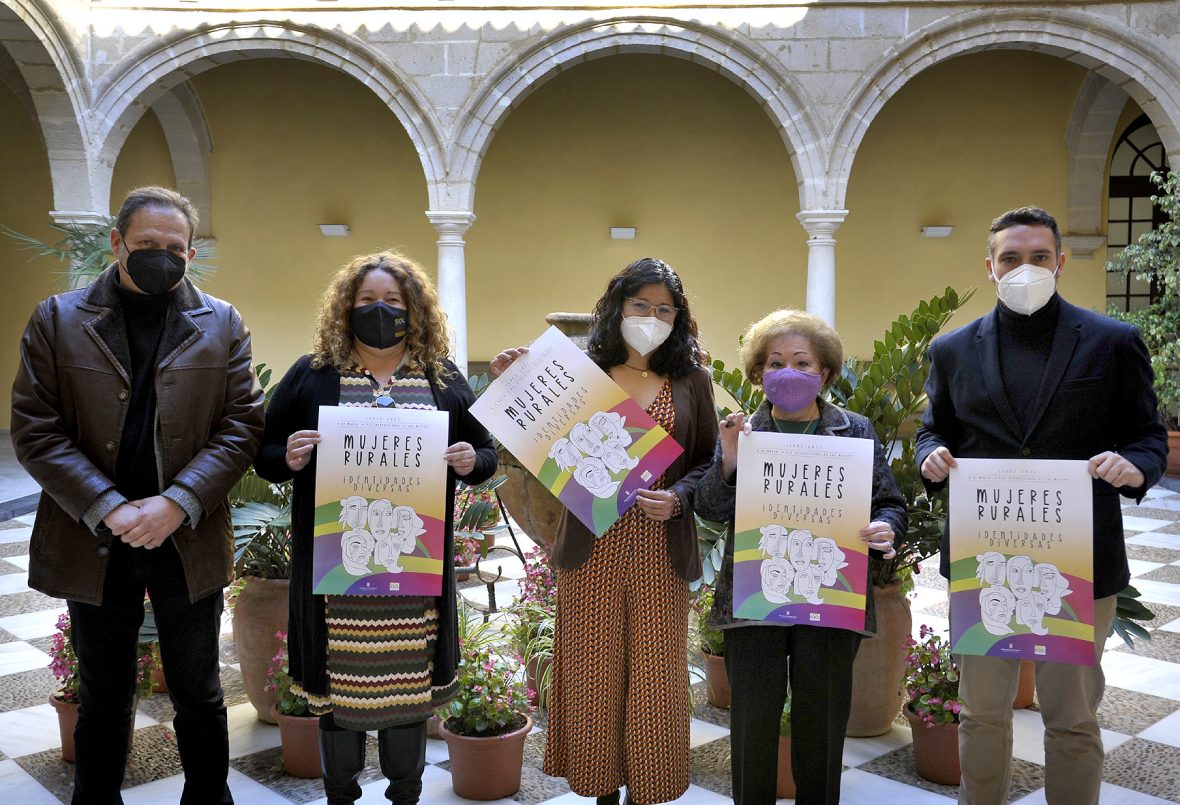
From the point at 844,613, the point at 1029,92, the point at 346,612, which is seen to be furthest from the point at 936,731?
the point at 1029,92

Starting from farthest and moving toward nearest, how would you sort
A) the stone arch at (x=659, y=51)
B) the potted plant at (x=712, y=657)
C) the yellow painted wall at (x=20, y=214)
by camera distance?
the yellow painted wall at (x=20, y=214)
the stone arch at (x=659, y=51)
the potted plant at (x=712, y=657)

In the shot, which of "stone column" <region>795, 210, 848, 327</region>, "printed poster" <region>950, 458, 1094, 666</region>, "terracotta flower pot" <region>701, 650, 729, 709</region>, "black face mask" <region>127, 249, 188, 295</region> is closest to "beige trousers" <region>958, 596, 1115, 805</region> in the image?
"printed poster" <region>950, 458, 1094, 666</region>

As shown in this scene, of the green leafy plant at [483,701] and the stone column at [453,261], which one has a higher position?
the stone column at [453,261]

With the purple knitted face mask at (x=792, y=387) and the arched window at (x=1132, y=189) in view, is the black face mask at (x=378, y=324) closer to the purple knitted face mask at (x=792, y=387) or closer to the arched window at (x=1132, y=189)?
the purple knitted face mask at (x=792, y=387)

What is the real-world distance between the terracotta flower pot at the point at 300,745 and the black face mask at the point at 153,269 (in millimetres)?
1383

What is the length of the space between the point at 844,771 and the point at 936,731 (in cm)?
31

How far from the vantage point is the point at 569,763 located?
7.92 feet

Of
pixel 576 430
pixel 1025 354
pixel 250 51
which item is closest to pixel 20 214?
pixel 250 51

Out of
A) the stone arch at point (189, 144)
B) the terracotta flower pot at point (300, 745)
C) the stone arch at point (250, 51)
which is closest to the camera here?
the terracotta flower pot at point (300, 745)

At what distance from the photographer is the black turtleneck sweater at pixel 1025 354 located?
2256 millimetres

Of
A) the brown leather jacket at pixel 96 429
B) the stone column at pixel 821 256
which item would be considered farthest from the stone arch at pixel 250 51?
the brown leather jacket at pixel 96 429

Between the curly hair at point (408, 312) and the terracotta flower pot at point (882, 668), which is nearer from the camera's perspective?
the curly hair at point (408, 312)

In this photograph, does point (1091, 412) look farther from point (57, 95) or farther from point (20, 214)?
point (20, 214)

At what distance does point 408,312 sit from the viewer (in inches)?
92.4
